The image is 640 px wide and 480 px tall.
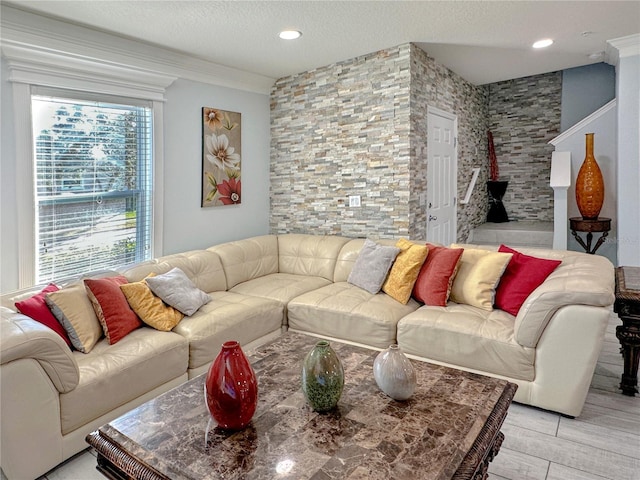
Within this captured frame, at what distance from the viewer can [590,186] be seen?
4.69 meters

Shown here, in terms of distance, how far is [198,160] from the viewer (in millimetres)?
4008

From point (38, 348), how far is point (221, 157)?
2.70 metres

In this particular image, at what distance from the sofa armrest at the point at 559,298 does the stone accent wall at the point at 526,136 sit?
166 inches

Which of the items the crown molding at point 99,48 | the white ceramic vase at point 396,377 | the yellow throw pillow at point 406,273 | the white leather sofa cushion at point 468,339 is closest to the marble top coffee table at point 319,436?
the white ceramic vase at point 396,377

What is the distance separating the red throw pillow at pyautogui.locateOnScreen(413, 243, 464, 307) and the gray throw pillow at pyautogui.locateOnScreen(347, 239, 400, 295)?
0.99 ft

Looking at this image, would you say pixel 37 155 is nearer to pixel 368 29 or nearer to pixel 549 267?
pixel 368 29

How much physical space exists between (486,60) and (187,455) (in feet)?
14.7

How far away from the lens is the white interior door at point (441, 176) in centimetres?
438

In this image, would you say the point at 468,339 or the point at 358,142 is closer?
the point at 468,339

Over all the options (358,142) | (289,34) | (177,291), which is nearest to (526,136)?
(358,142)

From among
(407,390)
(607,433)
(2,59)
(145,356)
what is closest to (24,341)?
(145,356)

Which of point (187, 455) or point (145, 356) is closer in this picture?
point (187, 455)

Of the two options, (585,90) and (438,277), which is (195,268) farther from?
(585,90)

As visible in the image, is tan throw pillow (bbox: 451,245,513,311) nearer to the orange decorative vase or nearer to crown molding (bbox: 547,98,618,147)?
the orange decorative vase
